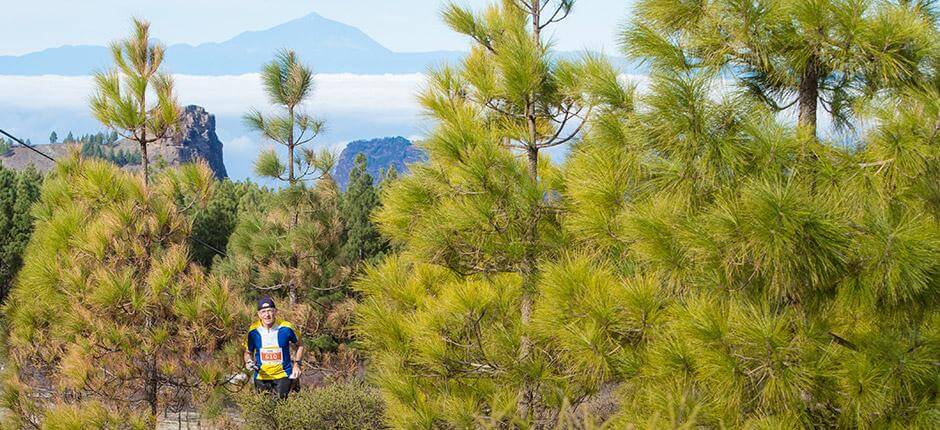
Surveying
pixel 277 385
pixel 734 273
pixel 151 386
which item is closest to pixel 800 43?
pixel 734 273

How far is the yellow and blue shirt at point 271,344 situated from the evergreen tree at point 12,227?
48.4 ft

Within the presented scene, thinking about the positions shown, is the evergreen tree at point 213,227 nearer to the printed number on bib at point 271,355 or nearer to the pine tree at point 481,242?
the printed number on bib at point 271,355

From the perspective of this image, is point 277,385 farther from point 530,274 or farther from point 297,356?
point 530,274

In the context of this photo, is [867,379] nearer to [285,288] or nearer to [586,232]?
[586,232]

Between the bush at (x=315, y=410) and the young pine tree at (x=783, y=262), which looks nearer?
the young pine tree at (x=783, y=262)

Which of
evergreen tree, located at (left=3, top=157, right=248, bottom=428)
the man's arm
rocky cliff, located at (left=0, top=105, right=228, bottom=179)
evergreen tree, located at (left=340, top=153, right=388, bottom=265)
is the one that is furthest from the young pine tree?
rocky cliff, located at (left=0, top=105, right=228, bottom=179)

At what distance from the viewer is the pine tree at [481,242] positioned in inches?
262

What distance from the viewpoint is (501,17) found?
Answer: 789cm

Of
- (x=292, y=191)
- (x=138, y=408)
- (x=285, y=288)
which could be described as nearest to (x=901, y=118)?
(x=138, y=408)

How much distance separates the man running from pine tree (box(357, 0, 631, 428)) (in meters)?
0.74

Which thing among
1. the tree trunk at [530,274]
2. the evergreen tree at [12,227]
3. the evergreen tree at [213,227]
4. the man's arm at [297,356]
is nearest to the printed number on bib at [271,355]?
the man's arm at [297,356]

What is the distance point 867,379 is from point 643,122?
169 cm

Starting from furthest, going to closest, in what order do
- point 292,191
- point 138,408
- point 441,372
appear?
1. point 292,191
2. point 138,408
3. point 441,372

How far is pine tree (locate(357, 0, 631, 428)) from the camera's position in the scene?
21.8 ft
